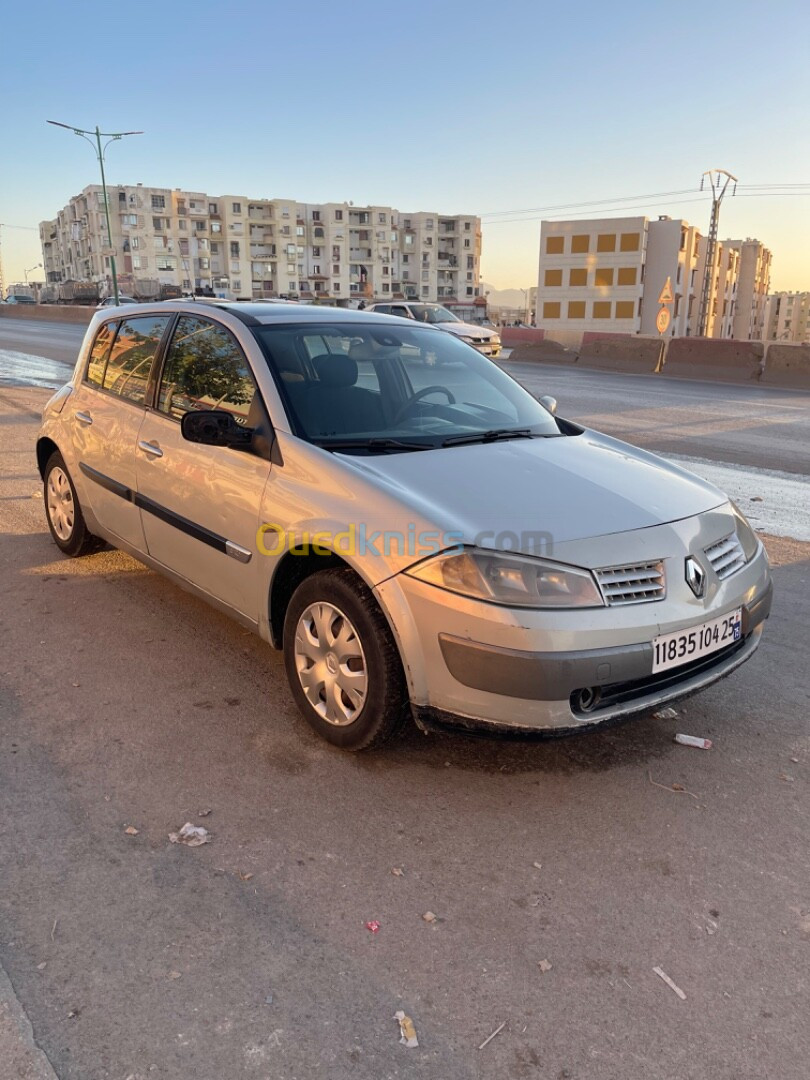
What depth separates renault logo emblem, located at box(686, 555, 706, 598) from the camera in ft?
9.96

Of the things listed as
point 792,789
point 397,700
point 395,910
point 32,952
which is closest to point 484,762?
point 397,700

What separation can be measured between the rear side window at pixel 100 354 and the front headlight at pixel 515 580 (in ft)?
10.3

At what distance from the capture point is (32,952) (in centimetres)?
230

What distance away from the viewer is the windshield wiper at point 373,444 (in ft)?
11.4

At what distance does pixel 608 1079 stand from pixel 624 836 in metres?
0.97

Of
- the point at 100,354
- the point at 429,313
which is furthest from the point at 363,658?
the point at 429,313

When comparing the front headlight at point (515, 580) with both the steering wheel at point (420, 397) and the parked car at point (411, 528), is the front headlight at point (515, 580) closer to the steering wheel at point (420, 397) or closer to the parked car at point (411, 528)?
the parked car at point (411, 528)

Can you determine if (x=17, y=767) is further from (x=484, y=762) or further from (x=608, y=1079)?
(x=608, y=1079)

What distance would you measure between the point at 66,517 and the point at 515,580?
3776 mm

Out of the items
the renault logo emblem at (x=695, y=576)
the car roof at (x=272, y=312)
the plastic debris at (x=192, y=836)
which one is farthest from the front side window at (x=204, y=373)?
the renault logo emblem at (x=695, y=576)

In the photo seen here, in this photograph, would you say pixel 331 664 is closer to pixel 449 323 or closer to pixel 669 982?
pixel 669 982

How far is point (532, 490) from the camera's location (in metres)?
3.24

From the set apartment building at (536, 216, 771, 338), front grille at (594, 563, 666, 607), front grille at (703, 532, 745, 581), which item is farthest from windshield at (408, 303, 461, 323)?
apartment building at (536, 216, 771, 338)

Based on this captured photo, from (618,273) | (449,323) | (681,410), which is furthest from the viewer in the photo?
(618,273)
